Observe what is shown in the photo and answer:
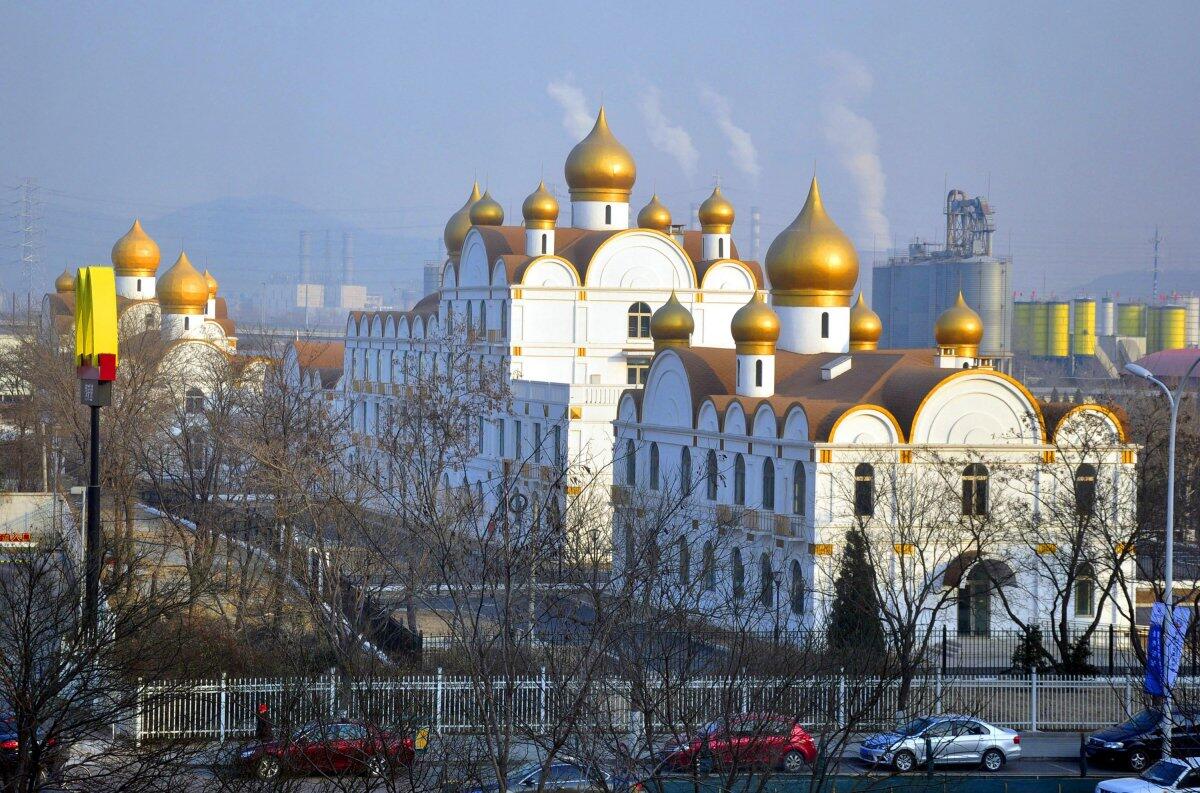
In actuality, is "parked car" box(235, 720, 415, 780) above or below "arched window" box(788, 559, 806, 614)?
above

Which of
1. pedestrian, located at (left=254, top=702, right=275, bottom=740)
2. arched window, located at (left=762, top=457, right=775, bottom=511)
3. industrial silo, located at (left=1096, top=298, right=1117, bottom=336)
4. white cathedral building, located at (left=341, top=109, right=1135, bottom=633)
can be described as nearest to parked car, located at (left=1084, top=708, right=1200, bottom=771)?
white cathedral building, located at (left=341, top=109, right=1135, bottom=633)

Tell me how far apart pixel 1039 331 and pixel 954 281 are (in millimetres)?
30358

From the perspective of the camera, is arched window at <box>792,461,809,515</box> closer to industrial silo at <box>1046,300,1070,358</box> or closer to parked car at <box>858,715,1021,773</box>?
parked car at <box>858,715,1021,773</box>

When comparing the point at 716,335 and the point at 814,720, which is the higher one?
the point at 716,335

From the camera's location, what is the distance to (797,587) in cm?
3297

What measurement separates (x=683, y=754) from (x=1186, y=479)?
26.8 meters

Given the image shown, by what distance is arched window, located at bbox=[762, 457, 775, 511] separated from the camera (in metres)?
35.2

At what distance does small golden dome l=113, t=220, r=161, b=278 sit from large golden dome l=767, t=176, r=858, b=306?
142 ft

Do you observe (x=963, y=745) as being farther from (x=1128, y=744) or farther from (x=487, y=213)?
(x=487, y=213)

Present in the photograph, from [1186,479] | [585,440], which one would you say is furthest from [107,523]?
[1186,479]

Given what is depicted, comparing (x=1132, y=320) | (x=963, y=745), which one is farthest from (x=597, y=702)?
(x=1132, y=320)

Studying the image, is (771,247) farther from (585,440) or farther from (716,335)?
(716,335)

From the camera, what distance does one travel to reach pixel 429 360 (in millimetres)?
55094

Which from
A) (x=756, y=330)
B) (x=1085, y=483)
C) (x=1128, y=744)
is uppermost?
(x=756, y=330)
